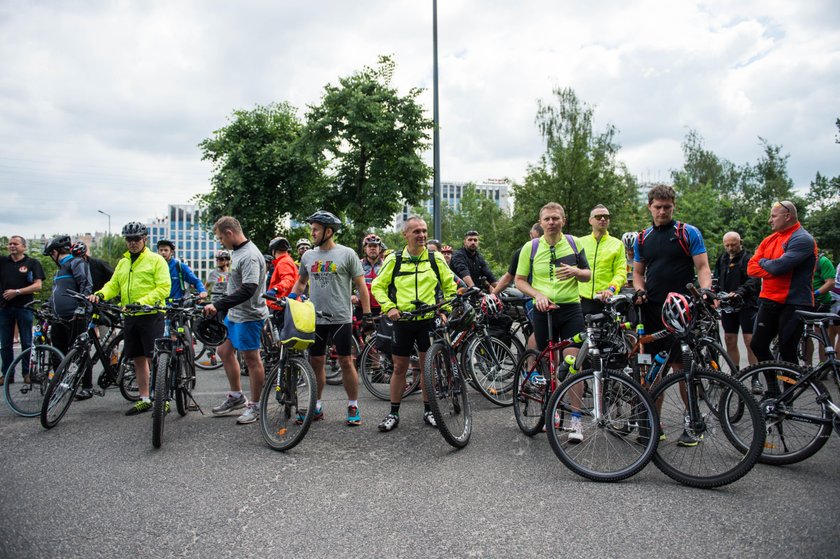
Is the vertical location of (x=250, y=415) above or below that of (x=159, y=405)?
below

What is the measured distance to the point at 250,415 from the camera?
5.71 meters

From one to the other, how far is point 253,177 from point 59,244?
77.2ft

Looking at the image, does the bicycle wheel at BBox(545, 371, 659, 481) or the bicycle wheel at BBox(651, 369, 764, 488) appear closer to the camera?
the bicycle wheel at BBox(651, 369, 764, 488)

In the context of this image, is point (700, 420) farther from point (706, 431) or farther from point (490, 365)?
point (490, 365)

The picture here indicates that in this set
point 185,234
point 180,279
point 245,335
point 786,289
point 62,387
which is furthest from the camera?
point 185,234

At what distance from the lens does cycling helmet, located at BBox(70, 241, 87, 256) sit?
7406mm

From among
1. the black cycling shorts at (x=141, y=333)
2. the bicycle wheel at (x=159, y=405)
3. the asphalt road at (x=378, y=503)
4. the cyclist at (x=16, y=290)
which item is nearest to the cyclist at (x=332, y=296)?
the asphalt road at (x=378, y=503)

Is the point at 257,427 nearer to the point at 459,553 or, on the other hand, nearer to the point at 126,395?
the point at 126,395

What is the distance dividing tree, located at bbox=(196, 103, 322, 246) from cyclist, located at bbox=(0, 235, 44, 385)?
2053 centimetres

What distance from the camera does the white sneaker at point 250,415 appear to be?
5.66 metres

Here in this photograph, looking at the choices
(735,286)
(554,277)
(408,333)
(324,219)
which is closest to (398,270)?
(408,333)

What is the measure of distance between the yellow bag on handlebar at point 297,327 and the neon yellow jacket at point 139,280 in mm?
A: 1829

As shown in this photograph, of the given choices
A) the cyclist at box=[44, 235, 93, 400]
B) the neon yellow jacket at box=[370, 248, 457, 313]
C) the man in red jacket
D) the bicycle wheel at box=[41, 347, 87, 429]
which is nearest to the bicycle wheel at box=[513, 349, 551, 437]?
the neon yellow jacket at box=[370, 248, 457, 313]

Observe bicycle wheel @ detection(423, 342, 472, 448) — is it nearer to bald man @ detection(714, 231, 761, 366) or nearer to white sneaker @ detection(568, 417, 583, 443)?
white sneaker @ detection(568, 417, 583, 443)
